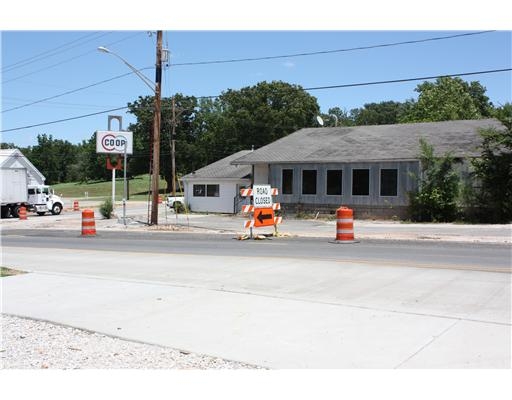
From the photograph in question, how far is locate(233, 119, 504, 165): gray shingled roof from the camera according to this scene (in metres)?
28.9

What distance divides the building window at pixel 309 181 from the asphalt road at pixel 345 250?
1234 cm

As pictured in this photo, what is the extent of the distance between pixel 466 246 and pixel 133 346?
497 inches

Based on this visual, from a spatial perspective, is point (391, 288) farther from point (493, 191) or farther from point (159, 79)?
point (159, 79)

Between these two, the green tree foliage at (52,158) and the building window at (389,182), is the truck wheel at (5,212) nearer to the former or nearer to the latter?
the building window at (389,182)

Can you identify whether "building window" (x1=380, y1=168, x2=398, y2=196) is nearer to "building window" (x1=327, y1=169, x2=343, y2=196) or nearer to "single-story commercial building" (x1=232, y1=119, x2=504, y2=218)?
"single-story commercial building" (x1=232, y1=119, x2=504, y2=218)

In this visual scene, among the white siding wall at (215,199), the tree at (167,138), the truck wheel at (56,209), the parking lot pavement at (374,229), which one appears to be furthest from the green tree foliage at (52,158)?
the parking lot pavement at (374,229)

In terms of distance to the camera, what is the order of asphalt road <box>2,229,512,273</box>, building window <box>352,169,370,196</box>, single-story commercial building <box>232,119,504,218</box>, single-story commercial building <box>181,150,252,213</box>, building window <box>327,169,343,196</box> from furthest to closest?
1. single-story commercial building <box>181,150,252,213</box>
2. building window <box>327,169,343,196</box>
3. building window <box>352,169,370,196</box>
4. single-story commercial building <box>232,119,504,218</box>
5. asphalt road <box>2,229,512,273</box>

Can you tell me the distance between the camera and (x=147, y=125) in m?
87.4

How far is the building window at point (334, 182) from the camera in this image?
30.9 meters

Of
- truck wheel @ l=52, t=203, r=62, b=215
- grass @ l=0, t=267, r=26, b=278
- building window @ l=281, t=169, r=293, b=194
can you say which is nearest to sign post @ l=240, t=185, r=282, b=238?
grass @ l=0, t=267, r=26, b=278

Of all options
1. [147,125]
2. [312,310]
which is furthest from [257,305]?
[147,125]

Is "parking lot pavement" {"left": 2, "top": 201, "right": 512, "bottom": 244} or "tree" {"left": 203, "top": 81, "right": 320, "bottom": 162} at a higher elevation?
"tree" {"left": 203, "top": 81, "right": 320, "bottom": 162}

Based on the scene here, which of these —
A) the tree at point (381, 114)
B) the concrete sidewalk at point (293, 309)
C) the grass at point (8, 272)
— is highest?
the tree at point (381, 114)

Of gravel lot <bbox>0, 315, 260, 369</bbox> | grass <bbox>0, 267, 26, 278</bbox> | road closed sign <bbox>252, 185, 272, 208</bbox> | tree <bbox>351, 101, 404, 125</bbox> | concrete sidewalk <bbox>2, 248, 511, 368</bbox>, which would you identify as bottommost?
gravel lot <bbox>0, 315, 260, 369</bbox>
